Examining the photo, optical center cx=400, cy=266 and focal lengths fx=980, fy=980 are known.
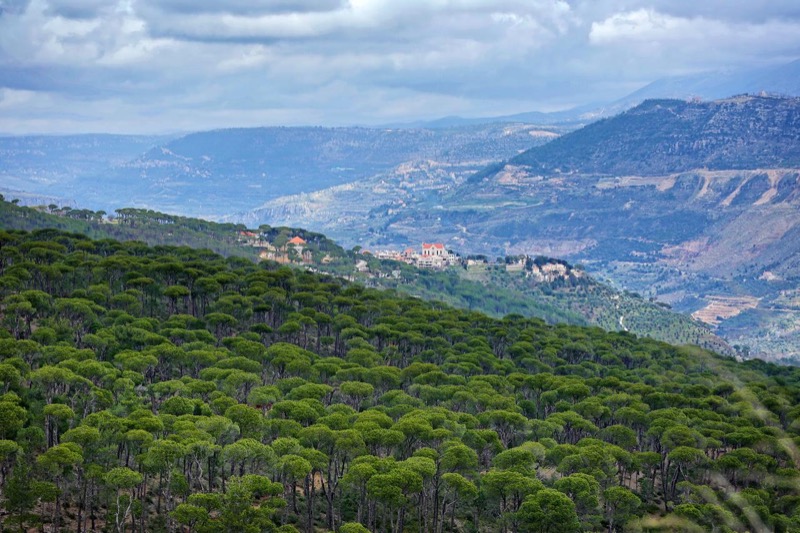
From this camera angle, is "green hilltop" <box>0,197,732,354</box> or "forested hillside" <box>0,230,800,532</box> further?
"green hilltop" <box>0,197,732,354</box>

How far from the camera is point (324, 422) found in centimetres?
4600

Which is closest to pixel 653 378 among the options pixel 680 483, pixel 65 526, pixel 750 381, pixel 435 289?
pixel 750 381

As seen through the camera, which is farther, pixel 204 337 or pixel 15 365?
pixel 204 337

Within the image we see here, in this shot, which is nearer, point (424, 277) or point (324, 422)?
point (324, 422)

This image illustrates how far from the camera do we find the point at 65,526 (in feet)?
121

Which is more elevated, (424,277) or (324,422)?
(324,422)

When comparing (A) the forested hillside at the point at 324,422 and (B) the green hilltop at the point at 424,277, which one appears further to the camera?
(B) the green hilltop at the point at 424,277

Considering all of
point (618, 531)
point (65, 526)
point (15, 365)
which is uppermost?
point (15, 365)

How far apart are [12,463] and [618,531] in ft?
87.4

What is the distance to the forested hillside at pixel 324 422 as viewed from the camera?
128 feet

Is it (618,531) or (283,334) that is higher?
(283,334)

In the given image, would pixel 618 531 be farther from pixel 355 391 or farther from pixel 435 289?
pixel 435 289

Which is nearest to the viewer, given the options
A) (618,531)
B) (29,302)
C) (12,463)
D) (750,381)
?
(12,463)

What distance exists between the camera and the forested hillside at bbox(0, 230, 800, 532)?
3894 centimetres
